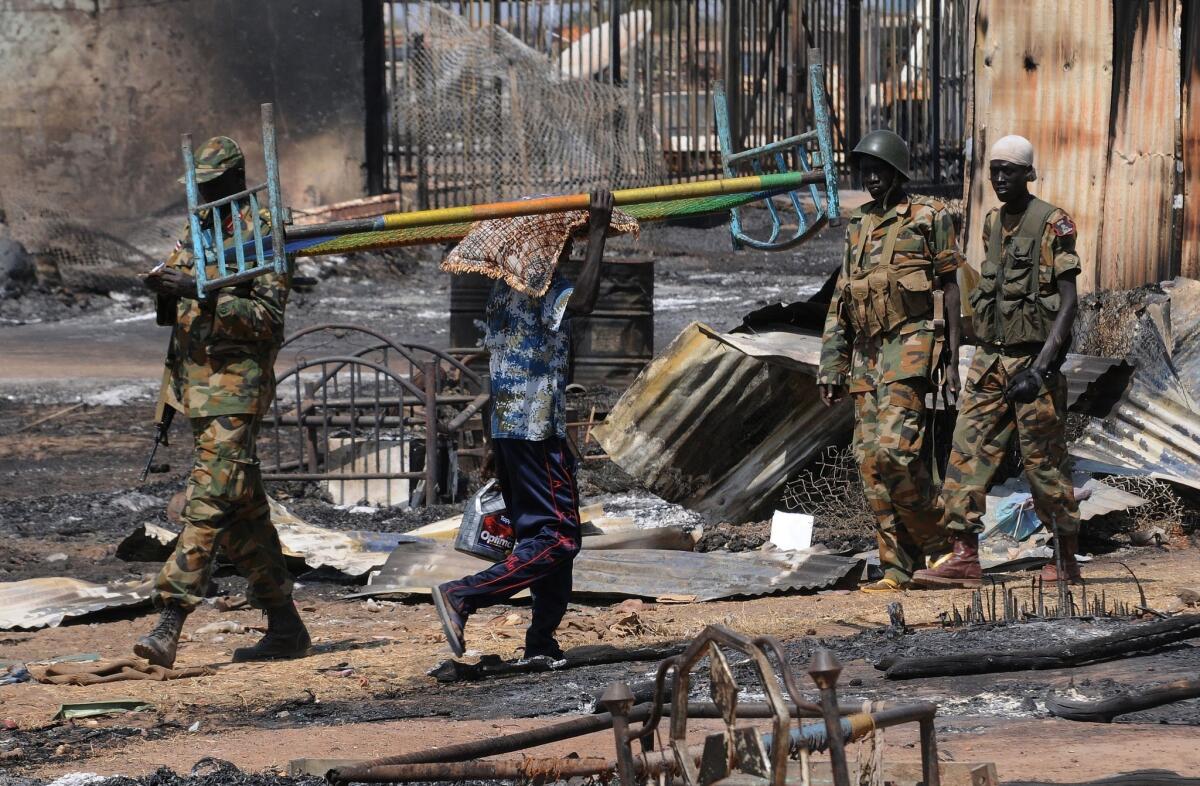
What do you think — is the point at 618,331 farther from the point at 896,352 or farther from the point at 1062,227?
the point at 1062,227

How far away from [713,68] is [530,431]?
14685 mm

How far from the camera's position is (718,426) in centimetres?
880

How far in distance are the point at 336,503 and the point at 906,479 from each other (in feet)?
12.1

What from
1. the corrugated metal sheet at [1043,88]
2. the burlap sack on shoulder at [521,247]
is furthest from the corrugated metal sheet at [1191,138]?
the burlap sack on shoulder at [521,247]

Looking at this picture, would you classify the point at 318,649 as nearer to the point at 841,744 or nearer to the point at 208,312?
the point at 208,312

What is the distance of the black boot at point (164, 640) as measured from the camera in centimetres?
568

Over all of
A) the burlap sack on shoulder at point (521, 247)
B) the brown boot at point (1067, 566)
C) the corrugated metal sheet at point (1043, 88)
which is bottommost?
the brown boot at point (1067, 566)

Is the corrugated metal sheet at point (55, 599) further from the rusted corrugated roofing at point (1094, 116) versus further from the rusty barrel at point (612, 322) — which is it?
the rusty barrel at point (612, 322)

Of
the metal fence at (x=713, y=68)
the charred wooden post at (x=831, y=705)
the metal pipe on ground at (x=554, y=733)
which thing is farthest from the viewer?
the metal fence at (x=713, y=68)

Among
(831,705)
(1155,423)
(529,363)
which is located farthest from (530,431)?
(1155,423)

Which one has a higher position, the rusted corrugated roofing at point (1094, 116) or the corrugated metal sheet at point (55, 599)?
the rusted corrugated roofing at point (1094, 116)

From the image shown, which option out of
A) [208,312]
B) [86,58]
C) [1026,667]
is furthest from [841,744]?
[86,58]

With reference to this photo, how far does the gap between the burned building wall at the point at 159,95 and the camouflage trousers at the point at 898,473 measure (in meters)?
12.0

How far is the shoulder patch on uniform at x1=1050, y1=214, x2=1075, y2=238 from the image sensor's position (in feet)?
21.9
